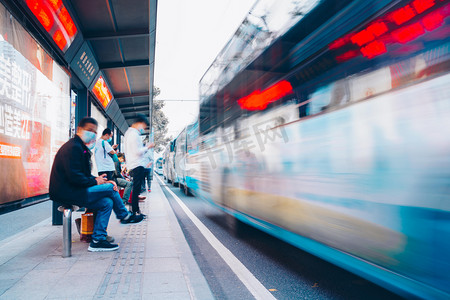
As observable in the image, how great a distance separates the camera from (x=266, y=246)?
5.15 m

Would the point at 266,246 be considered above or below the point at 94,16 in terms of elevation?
below

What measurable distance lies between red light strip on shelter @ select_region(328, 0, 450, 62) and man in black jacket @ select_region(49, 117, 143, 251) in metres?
3.16

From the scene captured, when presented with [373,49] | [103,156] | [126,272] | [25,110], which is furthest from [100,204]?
[373,49]

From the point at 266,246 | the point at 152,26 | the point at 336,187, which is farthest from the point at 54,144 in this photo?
the point at 336,187

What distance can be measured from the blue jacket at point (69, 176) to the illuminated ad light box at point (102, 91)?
693 centimetres

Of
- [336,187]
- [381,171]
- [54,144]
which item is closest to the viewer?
[381,171]

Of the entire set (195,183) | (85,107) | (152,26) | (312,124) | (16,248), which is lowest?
(16,248)

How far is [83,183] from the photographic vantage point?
13.2ft

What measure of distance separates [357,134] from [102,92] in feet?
35.6

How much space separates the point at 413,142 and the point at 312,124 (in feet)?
3.64

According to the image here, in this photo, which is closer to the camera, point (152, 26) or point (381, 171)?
point (381, 171)

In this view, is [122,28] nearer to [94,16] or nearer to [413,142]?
[94,16]

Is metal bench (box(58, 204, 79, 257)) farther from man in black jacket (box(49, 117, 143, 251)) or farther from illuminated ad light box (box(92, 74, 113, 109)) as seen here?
illuminated ad light box (box(92, 74, 113, 109))

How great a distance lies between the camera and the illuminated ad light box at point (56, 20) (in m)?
5.52
